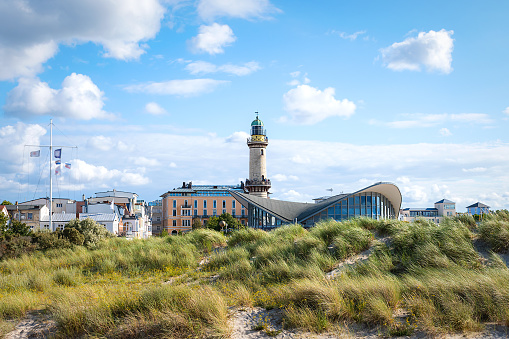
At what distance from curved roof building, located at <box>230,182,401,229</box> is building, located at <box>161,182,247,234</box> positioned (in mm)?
44810

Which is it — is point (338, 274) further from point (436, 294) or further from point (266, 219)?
point (266, 219)

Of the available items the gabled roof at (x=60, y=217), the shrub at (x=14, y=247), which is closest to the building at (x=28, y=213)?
the gabled roof at (x=60, y=217)

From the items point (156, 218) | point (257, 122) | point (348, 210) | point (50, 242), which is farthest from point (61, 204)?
point (50, 242)

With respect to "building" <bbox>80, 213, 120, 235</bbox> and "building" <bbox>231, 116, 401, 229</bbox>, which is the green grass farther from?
"building" <bbox>80, 213, 120, 235</bbox>

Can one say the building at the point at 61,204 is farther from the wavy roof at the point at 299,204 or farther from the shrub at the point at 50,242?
the shrub at the point at 50,242

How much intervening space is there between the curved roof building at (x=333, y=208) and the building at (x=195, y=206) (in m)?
44.8

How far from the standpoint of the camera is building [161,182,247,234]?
94938 mm

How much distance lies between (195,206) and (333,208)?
5637cm

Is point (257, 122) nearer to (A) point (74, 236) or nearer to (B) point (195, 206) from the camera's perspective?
(B) point (195, 206)

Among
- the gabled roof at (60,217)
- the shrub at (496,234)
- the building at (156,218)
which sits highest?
the shrub at (496,234)

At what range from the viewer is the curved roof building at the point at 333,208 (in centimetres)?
4425

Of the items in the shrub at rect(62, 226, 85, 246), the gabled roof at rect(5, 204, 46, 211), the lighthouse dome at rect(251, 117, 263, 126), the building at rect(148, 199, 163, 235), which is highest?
the lighthouse dome at rect(251, 117, 263, 126)

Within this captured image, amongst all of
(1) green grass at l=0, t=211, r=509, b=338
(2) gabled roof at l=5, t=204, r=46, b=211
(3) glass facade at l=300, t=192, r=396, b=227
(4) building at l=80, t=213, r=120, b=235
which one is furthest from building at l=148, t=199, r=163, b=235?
(1) green grass at l=0, t=211, r=509, b=338

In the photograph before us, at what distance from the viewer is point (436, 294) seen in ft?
27.4
